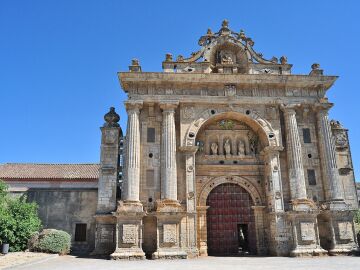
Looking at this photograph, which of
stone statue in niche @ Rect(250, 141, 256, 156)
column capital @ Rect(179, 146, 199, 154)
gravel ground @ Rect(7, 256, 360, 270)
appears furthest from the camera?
stone statue in niche @ Rect(250, 141, 256, 156)

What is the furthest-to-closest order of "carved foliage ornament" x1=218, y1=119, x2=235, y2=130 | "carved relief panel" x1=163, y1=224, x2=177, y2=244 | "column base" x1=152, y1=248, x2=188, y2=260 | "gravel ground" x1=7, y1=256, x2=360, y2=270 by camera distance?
"carved foliage ornament" x1=218, y1=119, x2=235, y2=130, "carved relief panel" x1=163, y1=224, x2=177, y2=244, "column base" x1=152, y1=248, x2=188, y2=260, "gravel ground" x1=7, y1=256, x2=360, y2=270

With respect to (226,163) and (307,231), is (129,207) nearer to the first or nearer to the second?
(226,163)

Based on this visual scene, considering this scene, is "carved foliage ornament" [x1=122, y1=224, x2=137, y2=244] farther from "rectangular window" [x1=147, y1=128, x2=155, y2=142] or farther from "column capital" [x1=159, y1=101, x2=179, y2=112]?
"column capital" [x1=159, y1=101, x2=179, y2=112]

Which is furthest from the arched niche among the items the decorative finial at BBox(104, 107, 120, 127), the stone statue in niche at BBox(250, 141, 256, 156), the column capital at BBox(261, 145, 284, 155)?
the decorative finial at BBox(104, 107, 120, 127)

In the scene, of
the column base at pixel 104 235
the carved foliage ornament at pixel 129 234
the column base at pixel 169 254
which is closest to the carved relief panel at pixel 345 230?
the column base at pixel 169 254

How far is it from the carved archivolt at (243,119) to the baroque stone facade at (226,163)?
6 cm

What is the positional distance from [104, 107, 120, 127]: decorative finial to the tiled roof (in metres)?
12.1

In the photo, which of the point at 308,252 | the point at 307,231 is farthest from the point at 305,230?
the point at 308,252

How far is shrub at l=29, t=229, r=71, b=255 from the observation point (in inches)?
706

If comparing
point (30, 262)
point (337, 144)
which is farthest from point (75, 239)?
point (337, 144)

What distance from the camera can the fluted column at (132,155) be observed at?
18594 millimetres

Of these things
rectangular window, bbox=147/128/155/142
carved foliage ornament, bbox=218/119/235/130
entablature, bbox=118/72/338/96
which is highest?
entablature, bbox=118/72/338/96

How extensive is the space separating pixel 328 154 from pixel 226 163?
5832mm

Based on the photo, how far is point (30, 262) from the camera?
1431cm
